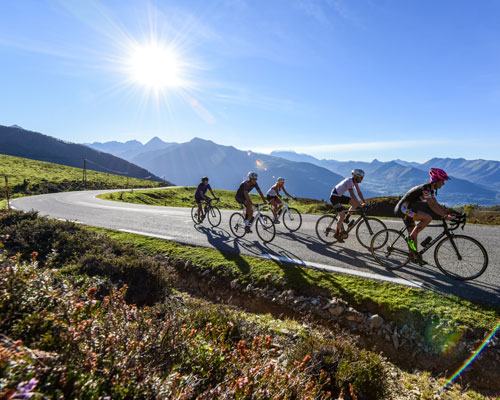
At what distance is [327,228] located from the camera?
893cm

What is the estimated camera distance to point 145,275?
6105 mm

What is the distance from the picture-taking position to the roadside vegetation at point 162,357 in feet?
6.25

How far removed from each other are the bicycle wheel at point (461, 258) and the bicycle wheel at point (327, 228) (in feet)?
10.5

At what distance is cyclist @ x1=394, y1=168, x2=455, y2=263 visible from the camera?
599 cm

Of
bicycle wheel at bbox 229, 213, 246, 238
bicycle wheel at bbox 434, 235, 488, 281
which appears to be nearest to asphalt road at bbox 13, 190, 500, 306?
bicycle wheel at bbox 434, 235, 488, 281

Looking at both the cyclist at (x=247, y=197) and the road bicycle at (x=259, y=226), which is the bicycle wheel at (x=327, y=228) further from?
the cyclist at (x=247, y=197)

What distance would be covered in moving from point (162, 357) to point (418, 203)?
7.24 meters

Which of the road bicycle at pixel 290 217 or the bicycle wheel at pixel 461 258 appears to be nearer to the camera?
the bicycle wheel at pixel 461 258

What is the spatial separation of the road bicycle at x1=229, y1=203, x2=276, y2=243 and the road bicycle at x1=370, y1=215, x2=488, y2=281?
143 inches

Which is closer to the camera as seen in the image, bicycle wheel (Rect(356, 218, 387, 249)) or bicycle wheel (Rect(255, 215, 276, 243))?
bicycle wheel (Rect(356, 218, 387, 249))

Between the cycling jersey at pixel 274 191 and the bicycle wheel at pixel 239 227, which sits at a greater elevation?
the cycling jersey at pixel 274 191

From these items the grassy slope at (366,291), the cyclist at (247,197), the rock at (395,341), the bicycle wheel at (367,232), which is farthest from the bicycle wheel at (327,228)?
the rock at (395,341)

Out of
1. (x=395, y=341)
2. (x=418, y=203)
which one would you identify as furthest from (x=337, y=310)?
(x=418, y=203)

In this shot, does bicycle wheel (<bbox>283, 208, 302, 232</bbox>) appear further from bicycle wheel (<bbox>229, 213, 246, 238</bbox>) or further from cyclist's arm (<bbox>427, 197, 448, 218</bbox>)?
cyclist's arm (<bbox>427, 197, 448, 218</bbox>)
